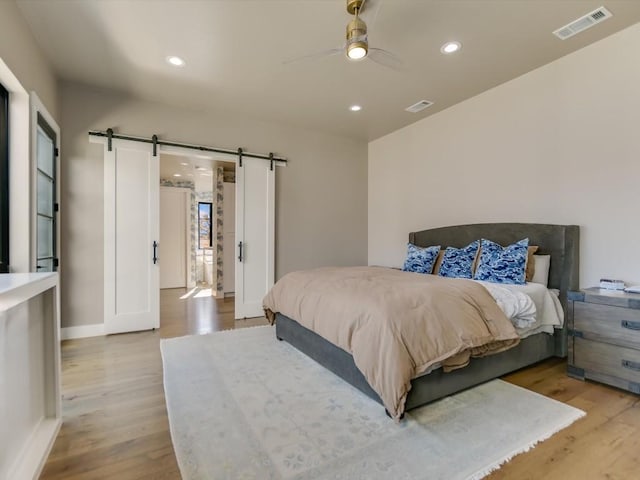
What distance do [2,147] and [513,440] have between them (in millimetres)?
3970

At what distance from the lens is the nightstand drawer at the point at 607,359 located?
234 centimetres

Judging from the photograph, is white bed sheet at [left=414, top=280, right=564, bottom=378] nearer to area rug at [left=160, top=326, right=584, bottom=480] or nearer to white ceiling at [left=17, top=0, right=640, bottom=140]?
area rug at [left=160, top=326, right=584, bottom=480]

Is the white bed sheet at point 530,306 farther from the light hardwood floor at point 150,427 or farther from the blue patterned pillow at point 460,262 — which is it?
the blue patterned pillow at point 460,262

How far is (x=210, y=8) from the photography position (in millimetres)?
2432

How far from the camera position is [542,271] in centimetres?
314

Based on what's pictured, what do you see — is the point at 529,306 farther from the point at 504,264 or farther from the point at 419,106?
the point at 419,106

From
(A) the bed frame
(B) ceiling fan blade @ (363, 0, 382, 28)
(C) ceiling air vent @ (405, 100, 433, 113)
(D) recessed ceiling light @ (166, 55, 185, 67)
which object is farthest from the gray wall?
(C) ceiling air vent @ (405, 100, 433, 113)

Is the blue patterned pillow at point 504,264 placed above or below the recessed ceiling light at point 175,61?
below

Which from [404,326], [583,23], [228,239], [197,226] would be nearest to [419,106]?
[583,23]

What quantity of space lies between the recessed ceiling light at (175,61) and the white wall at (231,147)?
113 centimetres

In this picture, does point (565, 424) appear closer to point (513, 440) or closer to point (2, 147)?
point (513, 440)

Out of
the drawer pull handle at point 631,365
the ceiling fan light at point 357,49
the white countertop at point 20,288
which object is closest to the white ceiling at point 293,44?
the ceiling fan light at point 357,49

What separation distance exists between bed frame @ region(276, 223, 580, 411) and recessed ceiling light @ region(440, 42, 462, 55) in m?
1.89

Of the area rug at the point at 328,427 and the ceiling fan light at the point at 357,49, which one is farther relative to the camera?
the ceiling fan light at the point at 357,49
